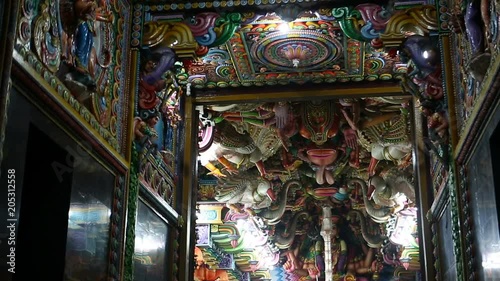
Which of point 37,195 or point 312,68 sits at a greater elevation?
point 312,68

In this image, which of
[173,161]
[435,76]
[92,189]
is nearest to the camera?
[92,189]

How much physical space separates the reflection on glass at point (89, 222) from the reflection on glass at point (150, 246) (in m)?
0.95

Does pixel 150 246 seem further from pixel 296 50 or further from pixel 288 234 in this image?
pixel 288 234

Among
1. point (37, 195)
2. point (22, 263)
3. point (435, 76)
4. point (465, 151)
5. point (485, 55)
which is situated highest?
point (435, 76)

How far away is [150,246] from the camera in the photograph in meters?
7.45

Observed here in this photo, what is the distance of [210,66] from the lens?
9016 millimetres

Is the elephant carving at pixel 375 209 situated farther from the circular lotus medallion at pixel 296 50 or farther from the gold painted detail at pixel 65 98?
the gold painted detail at pixel 65 98

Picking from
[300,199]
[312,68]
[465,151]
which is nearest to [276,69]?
[312,68]

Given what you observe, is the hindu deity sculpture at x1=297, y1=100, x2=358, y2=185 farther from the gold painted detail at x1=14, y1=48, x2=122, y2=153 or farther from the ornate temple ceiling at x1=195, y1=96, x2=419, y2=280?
the gold painted detail at x1=14, y1=48, x2=122, y2=153

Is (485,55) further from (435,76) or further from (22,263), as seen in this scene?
(22,263)

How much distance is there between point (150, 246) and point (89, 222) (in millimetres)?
1815

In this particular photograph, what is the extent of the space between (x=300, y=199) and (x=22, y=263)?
465 inches

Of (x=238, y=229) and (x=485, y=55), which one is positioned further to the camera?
(x=238, y=229)

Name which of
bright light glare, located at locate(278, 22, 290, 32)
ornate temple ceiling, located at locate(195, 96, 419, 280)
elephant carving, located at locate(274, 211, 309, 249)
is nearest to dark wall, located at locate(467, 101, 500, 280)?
bright light glare, located at locate(278, 22, 290, 32)
